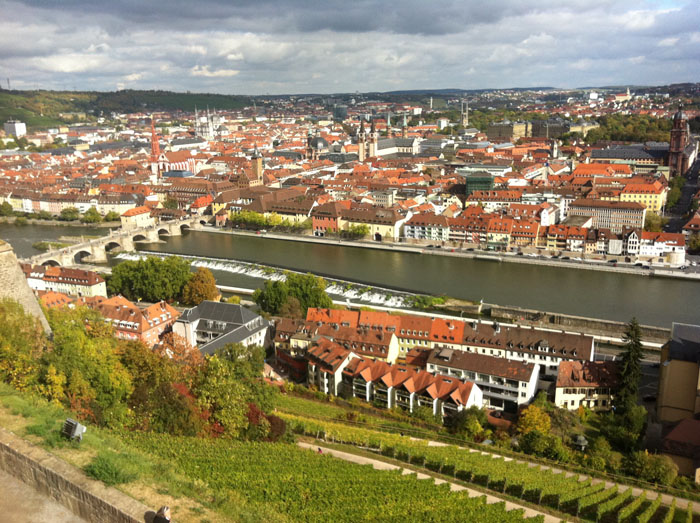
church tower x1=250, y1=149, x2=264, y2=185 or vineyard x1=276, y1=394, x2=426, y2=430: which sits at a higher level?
church tower x1=250, y1=149, x2=264, y2=185

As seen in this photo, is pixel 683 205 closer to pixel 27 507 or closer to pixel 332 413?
pixel 332 413

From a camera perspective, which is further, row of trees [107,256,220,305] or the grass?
row of trees [107,256,220,305]

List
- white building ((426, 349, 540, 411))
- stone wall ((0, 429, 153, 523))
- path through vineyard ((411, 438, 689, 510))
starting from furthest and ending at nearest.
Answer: white building ((426, 349, 540, 411)), path through vineyard ((411, 438, 689, 510)), stone wall ((0, 429, 153, 523))

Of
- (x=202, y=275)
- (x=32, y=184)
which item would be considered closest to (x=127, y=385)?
(x=202, y=275)

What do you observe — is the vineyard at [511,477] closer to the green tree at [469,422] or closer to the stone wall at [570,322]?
the green tree at [469,422]

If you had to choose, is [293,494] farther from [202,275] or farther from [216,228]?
[216,228]

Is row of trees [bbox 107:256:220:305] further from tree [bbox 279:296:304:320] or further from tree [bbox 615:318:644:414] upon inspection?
tree [bbox 615:318:644:414]

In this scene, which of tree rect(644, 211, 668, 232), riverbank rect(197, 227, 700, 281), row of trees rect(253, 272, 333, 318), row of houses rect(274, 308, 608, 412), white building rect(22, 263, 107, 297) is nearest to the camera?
row of houses rect(274, 308, 608, 412)

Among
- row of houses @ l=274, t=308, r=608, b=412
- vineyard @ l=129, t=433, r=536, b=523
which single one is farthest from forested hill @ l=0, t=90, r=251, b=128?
vineyard @ l=129, t=433, r=536, b=523

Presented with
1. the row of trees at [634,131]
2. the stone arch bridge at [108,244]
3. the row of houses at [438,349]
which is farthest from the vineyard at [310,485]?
the row of trees at [634,131]
